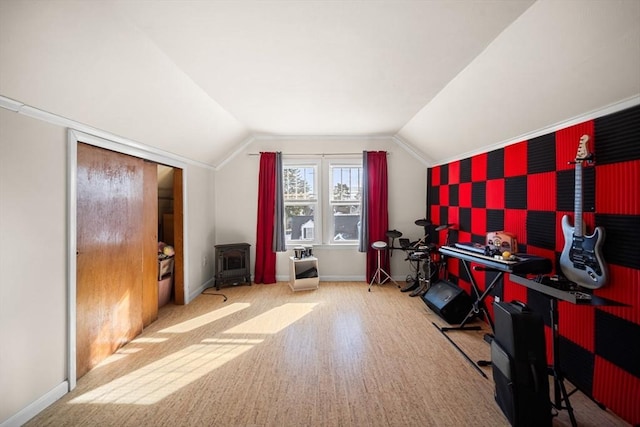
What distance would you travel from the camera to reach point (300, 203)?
517cm


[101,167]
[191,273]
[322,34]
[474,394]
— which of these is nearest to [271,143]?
[191,273]

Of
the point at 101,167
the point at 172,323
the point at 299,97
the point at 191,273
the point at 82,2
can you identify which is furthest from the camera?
the point at 191,273

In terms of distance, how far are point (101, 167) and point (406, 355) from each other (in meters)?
3.33

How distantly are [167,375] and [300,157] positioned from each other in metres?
3.73

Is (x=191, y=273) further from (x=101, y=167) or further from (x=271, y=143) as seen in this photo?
(x=271, y=143)

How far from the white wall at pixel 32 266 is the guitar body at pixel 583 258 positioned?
152 inches

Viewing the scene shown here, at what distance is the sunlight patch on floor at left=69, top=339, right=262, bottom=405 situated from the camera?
210 centimetres

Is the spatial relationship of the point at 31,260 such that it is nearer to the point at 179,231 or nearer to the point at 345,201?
the point at 179,231

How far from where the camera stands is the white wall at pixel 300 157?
5.07 meters

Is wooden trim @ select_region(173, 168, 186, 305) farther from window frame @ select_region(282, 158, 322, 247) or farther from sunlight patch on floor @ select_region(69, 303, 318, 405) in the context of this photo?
window frame @ select_region(282, 158, 322, 247)

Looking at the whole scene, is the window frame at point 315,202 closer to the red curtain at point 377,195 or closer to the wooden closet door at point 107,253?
the red curtain at point 377,195

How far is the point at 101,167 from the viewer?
2.57m

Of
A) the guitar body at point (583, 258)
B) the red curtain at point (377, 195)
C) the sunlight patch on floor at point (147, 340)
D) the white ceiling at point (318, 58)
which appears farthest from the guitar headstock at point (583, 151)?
the sunlight patch on floor at point (147, 340)

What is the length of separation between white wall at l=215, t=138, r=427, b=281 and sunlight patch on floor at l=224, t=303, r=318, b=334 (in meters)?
1.27
